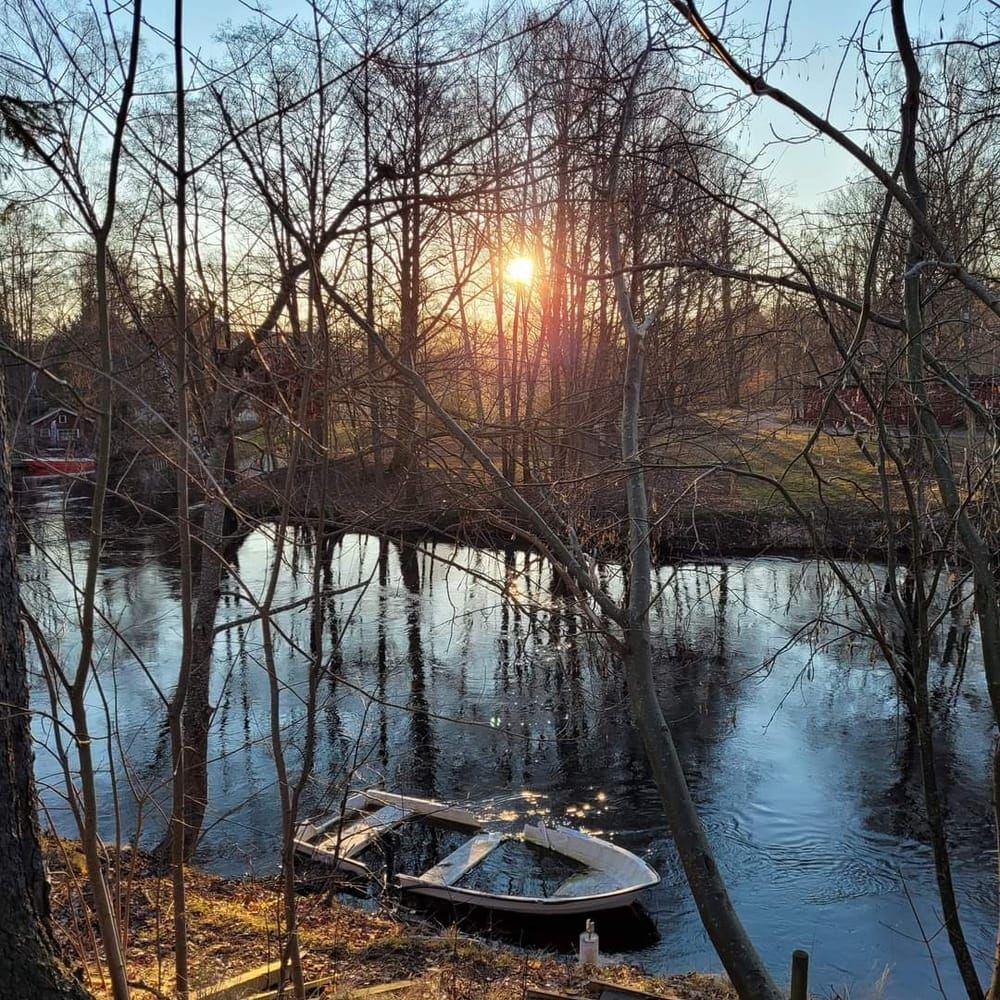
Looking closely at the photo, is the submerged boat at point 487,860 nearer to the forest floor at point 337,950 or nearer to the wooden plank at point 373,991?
→ the forest floor at point 337,950

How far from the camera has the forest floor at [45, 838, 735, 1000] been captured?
5.78 m

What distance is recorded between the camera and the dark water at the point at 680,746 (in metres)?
8.61

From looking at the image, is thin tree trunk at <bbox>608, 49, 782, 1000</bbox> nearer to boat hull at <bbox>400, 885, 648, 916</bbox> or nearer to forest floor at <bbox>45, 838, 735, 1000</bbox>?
forest floor at <bbox>45, 838, 735, 1000</bbox>

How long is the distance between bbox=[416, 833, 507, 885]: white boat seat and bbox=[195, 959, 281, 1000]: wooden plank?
432cm

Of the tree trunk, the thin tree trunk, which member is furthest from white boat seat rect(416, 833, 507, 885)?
the tree trunk

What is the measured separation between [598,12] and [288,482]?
238cm

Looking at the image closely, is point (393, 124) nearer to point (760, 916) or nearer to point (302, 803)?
point (760, 916)

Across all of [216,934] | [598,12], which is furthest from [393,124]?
[216,934]

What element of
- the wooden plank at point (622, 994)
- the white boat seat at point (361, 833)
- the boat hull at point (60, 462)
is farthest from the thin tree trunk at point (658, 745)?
the white boat seat at point (361, 833)

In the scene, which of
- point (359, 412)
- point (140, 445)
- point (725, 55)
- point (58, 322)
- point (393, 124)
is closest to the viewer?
point (725, 55)

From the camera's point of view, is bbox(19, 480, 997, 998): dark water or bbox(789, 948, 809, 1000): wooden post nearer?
bbox(789, 948, 809, 1000): wooden post

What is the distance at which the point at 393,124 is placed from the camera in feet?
12.5

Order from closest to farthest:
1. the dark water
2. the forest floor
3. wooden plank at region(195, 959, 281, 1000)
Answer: wooden plank at region(195, 959, 281, 1000)
the forest floor
the dark water

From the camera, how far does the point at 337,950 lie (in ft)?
22.6
